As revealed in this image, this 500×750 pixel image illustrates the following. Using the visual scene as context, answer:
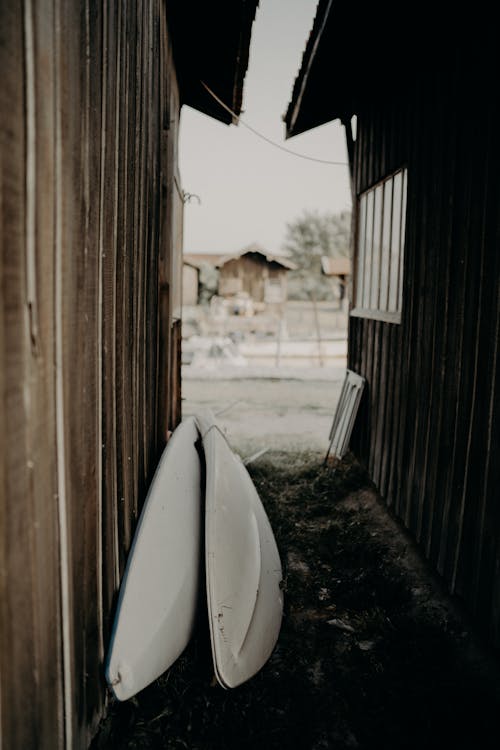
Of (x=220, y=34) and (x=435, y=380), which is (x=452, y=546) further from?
(x=220, y=34)

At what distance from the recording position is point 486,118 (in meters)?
2.86

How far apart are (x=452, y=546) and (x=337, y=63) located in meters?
4.43

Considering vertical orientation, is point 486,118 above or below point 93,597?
above

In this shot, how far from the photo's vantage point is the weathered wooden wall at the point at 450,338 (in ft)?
9.13

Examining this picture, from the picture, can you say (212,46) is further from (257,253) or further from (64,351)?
(257,253)

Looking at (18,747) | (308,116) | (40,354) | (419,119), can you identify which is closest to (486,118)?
(419,119)

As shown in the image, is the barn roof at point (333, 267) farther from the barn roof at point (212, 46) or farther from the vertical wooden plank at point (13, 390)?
the vertical wooden plank at point (13, 390)

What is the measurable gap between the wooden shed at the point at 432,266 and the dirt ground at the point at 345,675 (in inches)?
8.6

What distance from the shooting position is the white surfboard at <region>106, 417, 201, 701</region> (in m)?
2.22

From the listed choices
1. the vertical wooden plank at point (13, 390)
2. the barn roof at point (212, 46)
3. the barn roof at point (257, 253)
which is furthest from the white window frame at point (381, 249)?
the barn roof at point (257, 253)

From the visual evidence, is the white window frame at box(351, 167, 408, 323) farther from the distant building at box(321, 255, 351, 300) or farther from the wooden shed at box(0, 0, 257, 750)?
the distant building at box(321, 255, 351, 300)

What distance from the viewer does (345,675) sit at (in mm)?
2734

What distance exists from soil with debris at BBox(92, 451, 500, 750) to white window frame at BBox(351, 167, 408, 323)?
6.68ft

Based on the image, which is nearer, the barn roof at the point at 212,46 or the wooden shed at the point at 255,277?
the barn roof at the point at 212,46
